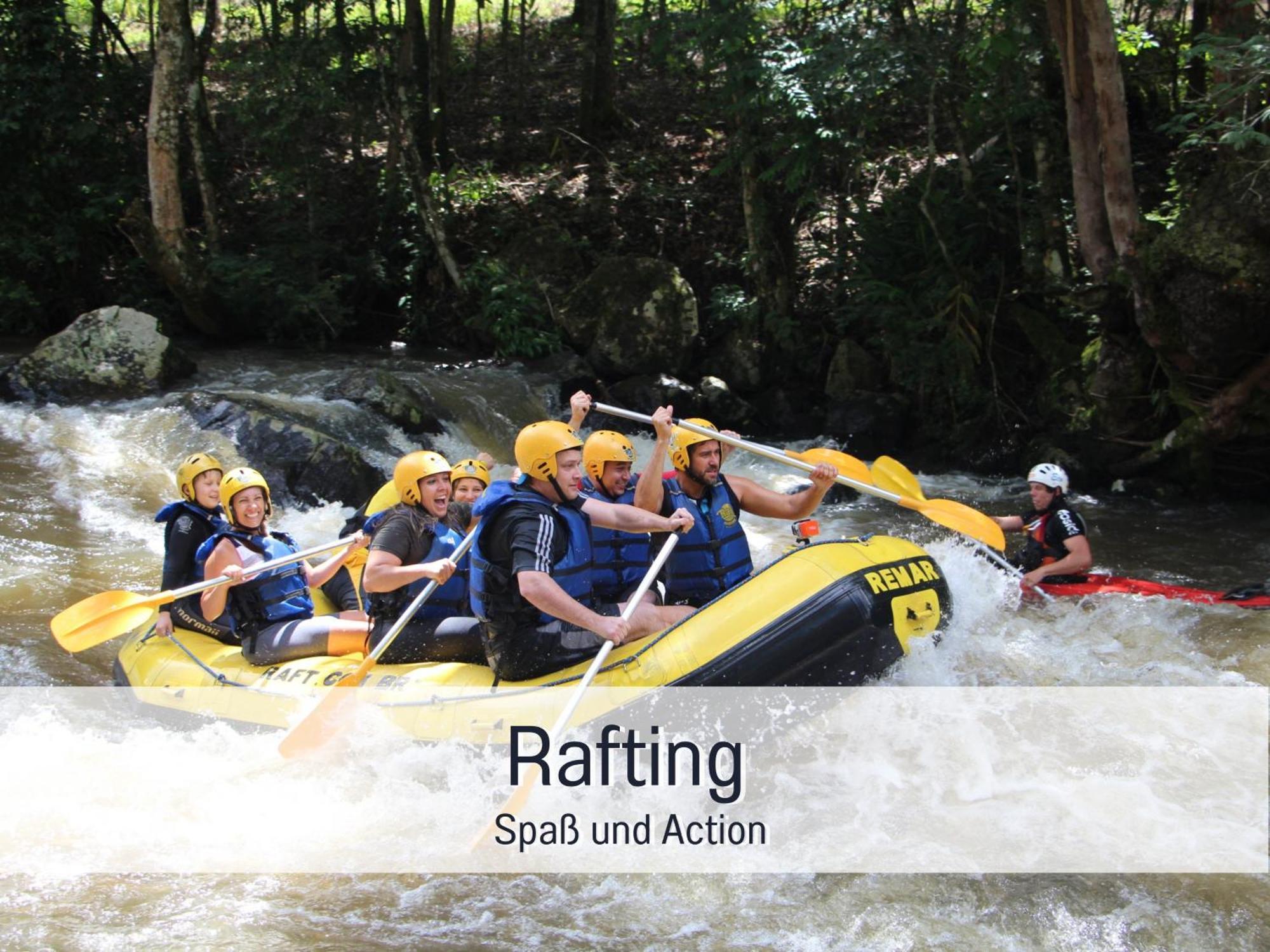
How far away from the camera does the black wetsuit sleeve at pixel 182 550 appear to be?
216 inches

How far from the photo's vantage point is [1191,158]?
973 centimetres

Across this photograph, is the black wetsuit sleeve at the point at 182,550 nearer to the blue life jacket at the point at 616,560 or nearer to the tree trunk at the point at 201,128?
the blue life jacket at the point at 616,560

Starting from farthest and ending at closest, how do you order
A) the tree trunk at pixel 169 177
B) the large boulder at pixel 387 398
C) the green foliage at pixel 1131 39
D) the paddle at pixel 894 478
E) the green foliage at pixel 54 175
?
the green foliage at pixel 54 175 < the tree trunk at pixel 169 177 < the large boulder at pixel 387 398 < the green foliage at pixel 1131 39 < the paddle at pixel 894 478

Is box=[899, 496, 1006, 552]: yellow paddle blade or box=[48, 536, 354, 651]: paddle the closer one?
box=[48, 536, 354, 651]: paddle

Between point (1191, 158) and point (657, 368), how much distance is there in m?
4.98

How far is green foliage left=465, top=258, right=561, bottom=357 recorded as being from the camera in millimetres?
12344

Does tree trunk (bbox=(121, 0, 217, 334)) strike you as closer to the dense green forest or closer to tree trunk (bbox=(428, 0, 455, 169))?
the dense green forest

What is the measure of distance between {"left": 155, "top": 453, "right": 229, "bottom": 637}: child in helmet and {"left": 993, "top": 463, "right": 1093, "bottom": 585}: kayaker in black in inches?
161

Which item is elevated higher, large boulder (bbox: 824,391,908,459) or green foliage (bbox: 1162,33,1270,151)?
green foliage (bbox: 1162,33,1270,151)

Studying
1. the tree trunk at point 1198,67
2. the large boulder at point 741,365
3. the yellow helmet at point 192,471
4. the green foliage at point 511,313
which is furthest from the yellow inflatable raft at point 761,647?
the tree trunk at point 1198,67

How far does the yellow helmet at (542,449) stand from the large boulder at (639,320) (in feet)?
23.3

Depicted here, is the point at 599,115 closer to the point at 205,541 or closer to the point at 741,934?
the point at 205,541

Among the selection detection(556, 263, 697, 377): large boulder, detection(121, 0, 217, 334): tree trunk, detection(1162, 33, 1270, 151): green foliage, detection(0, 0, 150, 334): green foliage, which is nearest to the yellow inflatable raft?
detection(1162, 33, 1270, 151): green foliage

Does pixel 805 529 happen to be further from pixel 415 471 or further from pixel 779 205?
pixel 779 205
